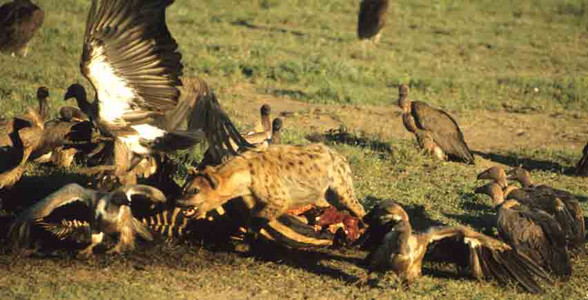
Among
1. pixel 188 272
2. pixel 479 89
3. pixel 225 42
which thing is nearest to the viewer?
pixel 188 272

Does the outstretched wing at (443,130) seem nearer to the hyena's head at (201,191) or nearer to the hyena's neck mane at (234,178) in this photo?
the hyena's neck mane at (234,178)

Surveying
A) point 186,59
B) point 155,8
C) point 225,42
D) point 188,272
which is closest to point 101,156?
point 155,8

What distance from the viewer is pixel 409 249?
6078 millimetres

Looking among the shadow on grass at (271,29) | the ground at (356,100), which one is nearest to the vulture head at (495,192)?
the ground at (356,100)

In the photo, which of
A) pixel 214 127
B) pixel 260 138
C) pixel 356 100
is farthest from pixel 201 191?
pixel 356 100

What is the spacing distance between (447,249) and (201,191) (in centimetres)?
177

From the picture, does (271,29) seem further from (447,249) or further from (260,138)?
(447,249)

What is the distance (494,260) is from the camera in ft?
20.9

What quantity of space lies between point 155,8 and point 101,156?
5.41 ft

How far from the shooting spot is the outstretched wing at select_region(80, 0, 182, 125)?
22.6ft

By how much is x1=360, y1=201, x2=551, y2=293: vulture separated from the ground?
0.38 ft

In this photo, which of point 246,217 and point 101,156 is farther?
point 101,156

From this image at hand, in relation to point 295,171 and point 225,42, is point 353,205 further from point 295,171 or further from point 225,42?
point 225,42

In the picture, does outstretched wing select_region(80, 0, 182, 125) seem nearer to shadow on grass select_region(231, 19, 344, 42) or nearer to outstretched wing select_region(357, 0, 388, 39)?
outstretched wing select_region(357, 0, 388, 39)
